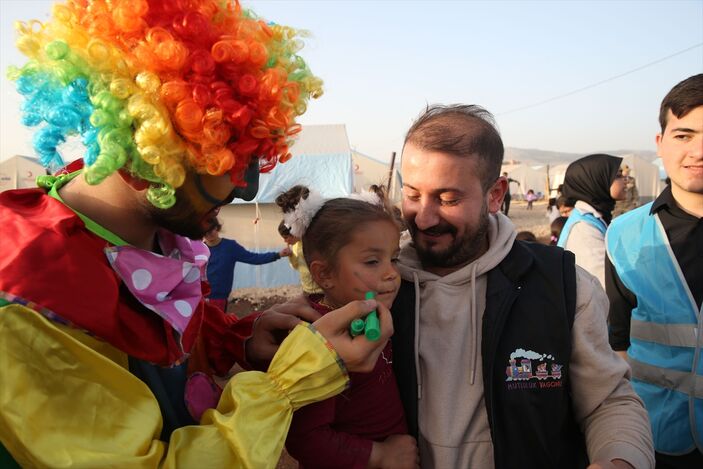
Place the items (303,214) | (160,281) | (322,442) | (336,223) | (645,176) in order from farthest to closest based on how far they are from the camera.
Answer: (645,176)
(303,214)
(336,223)
(322,442)
(160,281)

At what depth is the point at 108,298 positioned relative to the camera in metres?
1.33

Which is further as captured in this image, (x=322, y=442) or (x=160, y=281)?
(x=322, y=442)

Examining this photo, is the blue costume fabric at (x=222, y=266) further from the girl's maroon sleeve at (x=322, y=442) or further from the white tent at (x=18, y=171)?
the white tent at (x=18, y=171)

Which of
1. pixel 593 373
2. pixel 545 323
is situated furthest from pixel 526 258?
pixel 593 373

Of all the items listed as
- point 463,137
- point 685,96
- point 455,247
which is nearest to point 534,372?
point 455,247

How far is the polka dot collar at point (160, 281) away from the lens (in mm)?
1424

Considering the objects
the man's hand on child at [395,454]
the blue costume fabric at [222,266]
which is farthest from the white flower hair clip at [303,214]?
the blue costume fabric at [222,266]

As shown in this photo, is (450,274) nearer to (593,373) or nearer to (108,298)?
(593,373)

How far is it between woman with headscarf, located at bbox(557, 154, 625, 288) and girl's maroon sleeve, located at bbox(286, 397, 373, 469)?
9.26 ft

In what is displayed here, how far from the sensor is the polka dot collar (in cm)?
142

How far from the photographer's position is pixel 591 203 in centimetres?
490

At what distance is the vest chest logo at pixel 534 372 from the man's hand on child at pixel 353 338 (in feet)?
1.82

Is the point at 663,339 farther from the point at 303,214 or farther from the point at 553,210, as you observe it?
the point at 553,210

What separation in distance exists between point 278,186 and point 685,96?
9390 mm
